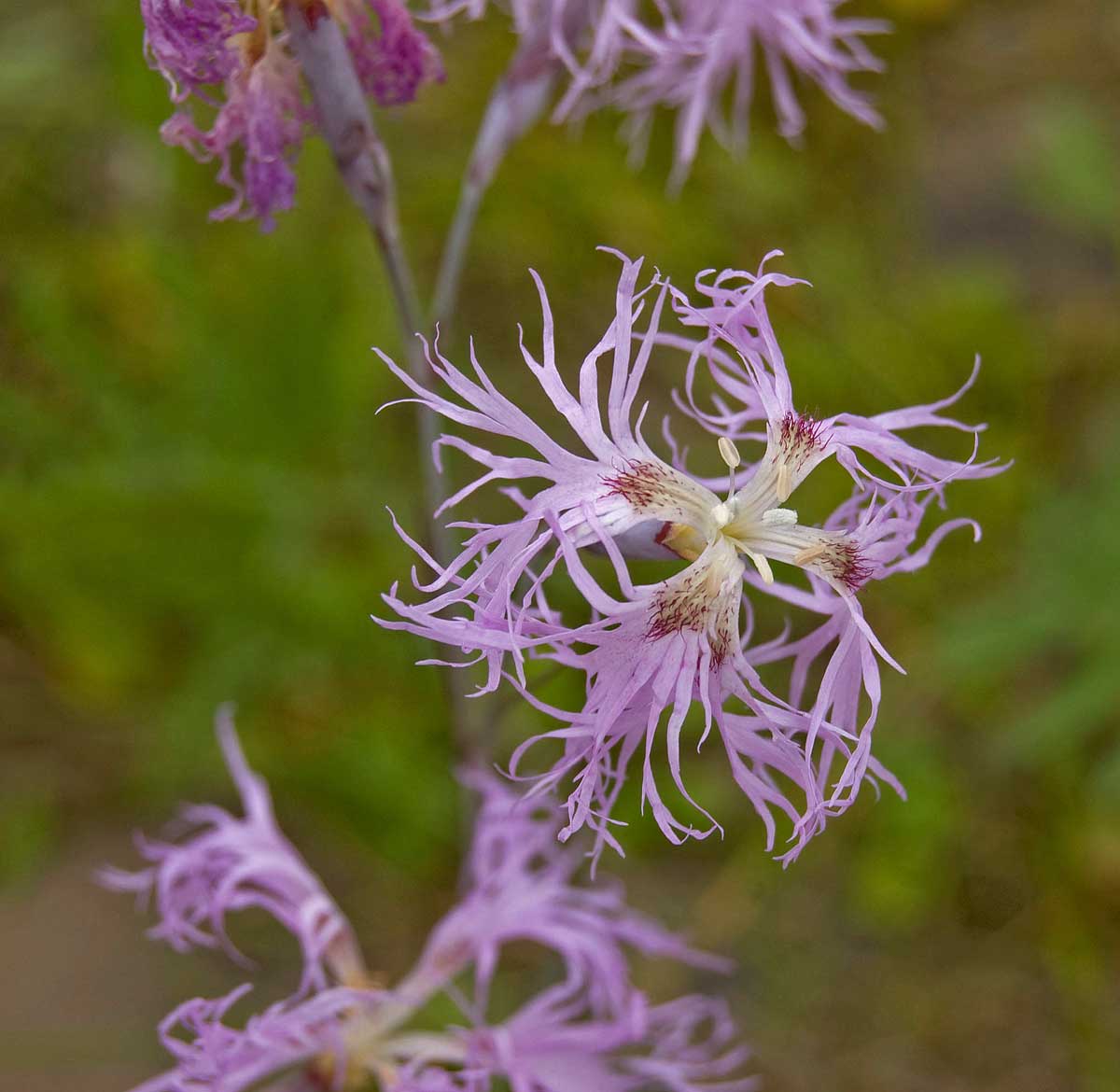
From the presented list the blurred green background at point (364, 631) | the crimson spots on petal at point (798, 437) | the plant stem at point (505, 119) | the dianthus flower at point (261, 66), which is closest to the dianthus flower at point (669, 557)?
the crimson spots on petal at point (798, 437)

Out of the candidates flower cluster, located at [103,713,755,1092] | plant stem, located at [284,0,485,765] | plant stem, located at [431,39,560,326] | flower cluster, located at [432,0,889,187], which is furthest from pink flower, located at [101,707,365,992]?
flower cluster, located at [432,0,889,187]

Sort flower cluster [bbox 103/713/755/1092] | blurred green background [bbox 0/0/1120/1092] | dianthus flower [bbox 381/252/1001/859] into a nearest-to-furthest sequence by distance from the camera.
Answer: dianthus flower [bbox 381/252/1001/859] → flower cluster [bbox 103/713/755/1092] → blurred green background [bbox 0/0/1120/1092]

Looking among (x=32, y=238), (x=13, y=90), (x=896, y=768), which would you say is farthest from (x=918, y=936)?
(x=13, y=90)

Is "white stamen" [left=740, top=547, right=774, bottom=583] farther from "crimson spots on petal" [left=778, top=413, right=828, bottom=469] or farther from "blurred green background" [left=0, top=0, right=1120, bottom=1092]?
"blurred green background" [left=0, top=0, right=1120, bottom=1092]

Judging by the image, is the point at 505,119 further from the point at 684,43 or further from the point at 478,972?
the point at 478,972

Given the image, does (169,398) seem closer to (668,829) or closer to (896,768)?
(896,768)

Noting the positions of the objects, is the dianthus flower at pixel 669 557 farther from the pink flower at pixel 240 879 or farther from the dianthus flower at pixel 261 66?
the pink flower at pixel 240 879

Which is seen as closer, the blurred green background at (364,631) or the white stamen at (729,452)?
the white stamen at (729,452)
